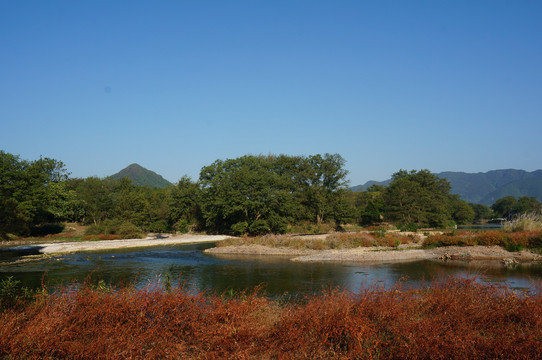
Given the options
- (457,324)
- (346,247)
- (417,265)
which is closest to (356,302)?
(457,324)

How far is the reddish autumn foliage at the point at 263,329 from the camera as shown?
5.88 m

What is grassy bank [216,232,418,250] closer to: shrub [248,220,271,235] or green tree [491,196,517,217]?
shrub [248,220,271,235]

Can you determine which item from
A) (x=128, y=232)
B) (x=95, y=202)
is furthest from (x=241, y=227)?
(x=95, y=202)

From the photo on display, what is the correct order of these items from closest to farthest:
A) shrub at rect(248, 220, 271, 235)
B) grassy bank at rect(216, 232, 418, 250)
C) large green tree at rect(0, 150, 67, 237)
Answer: grassy bank at rect(216, 232, 418, 250)
large green tree at rect(0, 150, 67, 237)
shrub at rect(248, 220, 271, 235)

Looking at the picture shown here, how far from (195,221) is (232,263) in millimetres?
36618

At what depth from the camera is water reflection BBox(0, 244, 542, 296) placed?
20766 millimetres

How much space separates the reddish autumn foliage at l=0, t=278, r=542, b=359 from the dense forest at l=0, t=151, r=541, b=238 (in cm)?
4610

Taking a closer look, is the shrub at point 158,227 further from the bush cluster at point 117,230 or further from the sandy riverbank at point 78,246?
the sandy riverbank at point 78,246

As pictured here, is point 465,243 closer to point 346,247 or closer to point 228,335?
point 346,247

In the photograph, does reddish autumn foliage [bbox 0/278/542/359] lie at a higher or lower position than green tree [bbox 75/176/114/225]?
lower

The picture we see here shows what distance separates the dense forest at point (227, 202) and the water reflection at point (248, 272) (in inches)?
855

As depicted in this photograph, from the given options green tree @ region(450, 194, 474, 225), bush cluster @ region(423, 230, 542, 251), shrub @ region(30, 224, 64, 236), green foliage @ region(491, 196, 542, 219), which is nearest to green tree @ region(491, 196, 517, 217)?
green foliage @ region(491, 196, 542, 219)

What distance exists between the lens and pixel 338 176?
66750 millimetres

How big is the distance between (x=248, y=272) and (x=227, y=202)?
1200 inches
